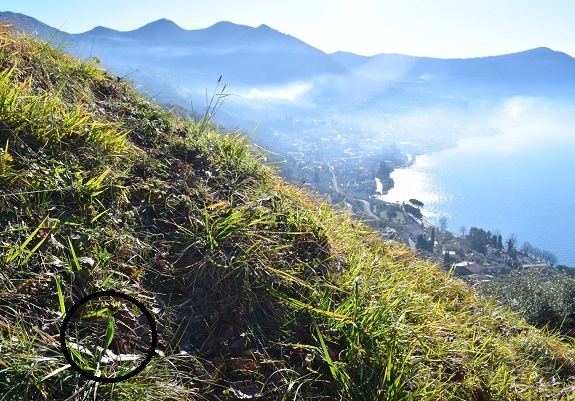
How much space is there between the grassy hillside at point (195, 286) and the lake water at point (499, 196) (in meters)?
83.6

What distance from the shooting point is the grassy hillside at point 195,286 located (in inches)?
93.4

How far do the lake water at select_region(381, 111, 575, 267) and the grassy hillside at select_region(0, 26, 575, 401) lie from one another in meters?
83.6

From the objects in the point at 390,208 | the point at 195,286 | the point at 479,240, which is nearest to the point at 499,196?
the point at 390,208

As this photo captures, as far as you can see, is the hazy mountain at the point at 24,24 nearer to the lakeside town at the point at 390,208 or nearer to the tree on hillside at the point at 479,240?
the lakeside town at the point at 390,208

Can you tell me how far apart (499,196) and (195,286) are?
146m

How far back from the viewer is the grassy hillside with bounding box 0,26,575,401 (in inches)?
93.4

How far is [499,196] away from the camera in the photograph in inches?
5197

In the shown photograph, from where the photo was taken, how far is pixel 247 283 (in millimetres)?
3156

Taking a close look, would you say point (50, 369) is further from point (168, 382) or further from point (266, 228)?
point (266, 228)

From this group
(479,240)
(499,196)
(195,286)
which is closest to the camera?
(195,286)

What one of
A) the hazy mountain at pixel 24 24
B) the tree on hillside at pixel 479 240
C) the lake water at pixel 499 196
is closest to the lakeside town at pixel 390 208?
the tree on hillside at pixel 479 240

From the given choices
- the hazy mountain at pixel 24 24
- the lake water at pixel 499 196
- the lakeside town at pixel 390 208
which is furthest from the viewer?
the lake water at pixel 499 196

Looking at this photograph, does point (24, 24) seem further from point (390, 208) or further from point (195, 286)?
point (390, 208)

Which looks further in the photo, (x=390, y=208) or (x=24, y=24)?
(x=390, y=208)
